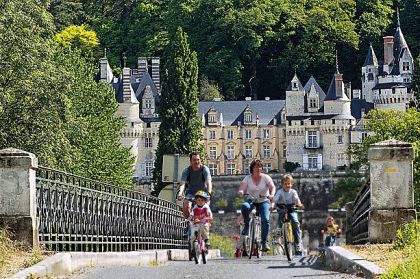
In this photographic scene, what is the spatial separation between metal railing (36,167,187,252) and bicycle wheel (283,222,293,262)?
3.17 m

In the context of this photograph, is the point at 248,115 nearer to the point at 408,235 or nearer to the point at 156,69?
the point at 156,69

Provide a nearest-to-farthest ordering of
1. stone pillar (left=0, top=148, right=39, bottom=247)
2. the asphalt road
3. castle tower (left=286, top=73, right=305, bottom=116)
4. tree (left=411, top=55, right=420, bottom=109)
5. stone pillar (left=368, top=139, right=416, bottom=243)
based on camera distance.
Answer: the asphalt road → stone pillar (left=0, top=148, right=39, bottom=247) → stone pillar (left=368, top=139, right=416, bottom=243) → tree (left=411, top=55, right=420, bottom=109) → castle tower (left=286, top=73, right=305, bottom=116)

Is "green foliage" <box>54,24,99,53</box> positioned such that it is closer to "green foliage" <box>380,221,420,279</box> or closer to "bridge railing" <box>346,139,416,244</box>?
"bridge railing" <box>346,139,416,244</box>

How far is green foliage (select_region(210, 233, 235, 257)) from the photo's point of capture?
95.0 meters

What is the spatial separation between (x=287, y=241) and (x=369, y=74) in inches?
4836

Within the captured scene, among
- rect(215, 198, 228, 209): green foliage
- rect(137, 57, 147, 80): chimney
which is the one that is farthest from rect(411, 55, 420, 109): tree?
rect(137, 57, 147, 80): chimney

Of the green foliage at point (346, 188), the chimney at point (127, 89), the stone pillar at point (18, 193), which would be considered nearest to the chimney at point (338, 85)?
the green foliage at point (346, 188)

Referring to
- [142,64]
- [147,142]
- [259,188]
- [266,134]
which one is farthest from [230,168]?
[259,188]

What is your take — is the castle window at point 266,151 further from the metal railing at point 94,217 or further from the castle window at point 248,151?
the metal railing at point 94,217

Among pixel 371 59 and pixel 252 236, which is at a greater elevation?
pixel 371 59

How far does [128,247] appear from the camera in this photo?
31.4 metres

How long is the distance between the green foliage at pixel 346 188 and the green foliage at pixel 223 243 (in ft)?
28.9

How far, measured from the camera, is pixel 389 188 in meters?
22.0

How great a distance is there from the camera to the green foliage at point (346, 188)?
358ft
